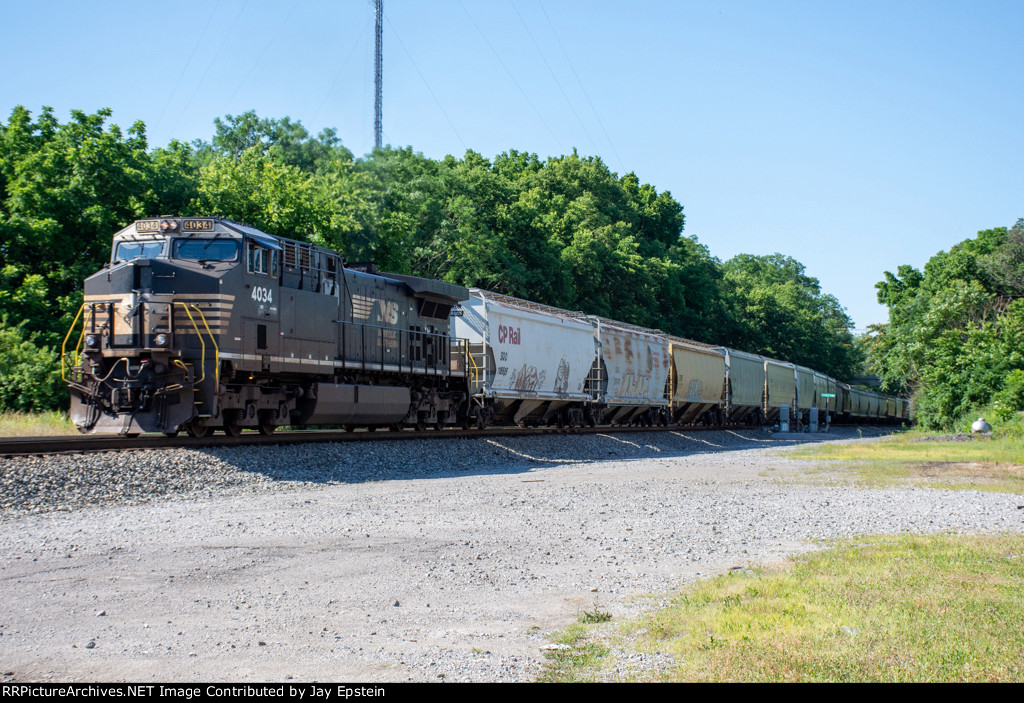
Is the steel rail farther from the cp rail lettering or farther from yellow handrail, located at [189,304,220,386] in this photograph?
the cp rail lettering

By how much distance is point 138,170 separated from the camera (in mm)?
27891

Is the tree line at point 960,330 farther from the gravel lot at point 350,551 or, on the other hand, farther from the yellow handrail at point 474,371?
the gravel lot at point 350,551

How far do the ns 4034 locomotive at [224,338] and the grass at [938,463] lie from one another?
32.0 ft

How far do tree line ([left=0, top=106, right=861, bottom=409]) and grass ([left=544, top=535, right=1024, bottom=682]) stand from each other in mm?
22477

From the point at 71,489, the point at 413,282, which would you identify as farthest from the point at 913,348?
the point at 71,489

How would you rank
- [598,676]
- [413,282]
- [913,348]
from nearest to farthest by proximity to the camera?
[598,676], [413,282], [913,348]

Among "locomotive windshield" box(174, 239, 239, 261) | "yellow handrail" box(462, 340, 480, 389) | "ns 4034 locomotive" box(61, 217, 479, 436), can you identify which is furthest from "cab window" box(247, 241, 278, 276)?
"yellow handrail" box(462, 340, 480, 389)

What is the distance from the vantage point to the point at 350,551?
7910mm

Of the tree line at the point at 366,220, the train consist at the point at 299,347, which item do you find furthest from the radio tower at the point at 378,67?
the train consist at the point at 299,347

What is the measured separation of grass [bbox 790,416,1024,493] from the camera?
14.8 metres

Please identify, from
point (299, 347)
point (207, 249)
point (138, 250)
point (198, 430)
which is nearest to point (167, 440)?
point (198, 430)

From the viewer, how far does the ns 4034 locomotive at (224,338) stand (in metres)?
13.7
